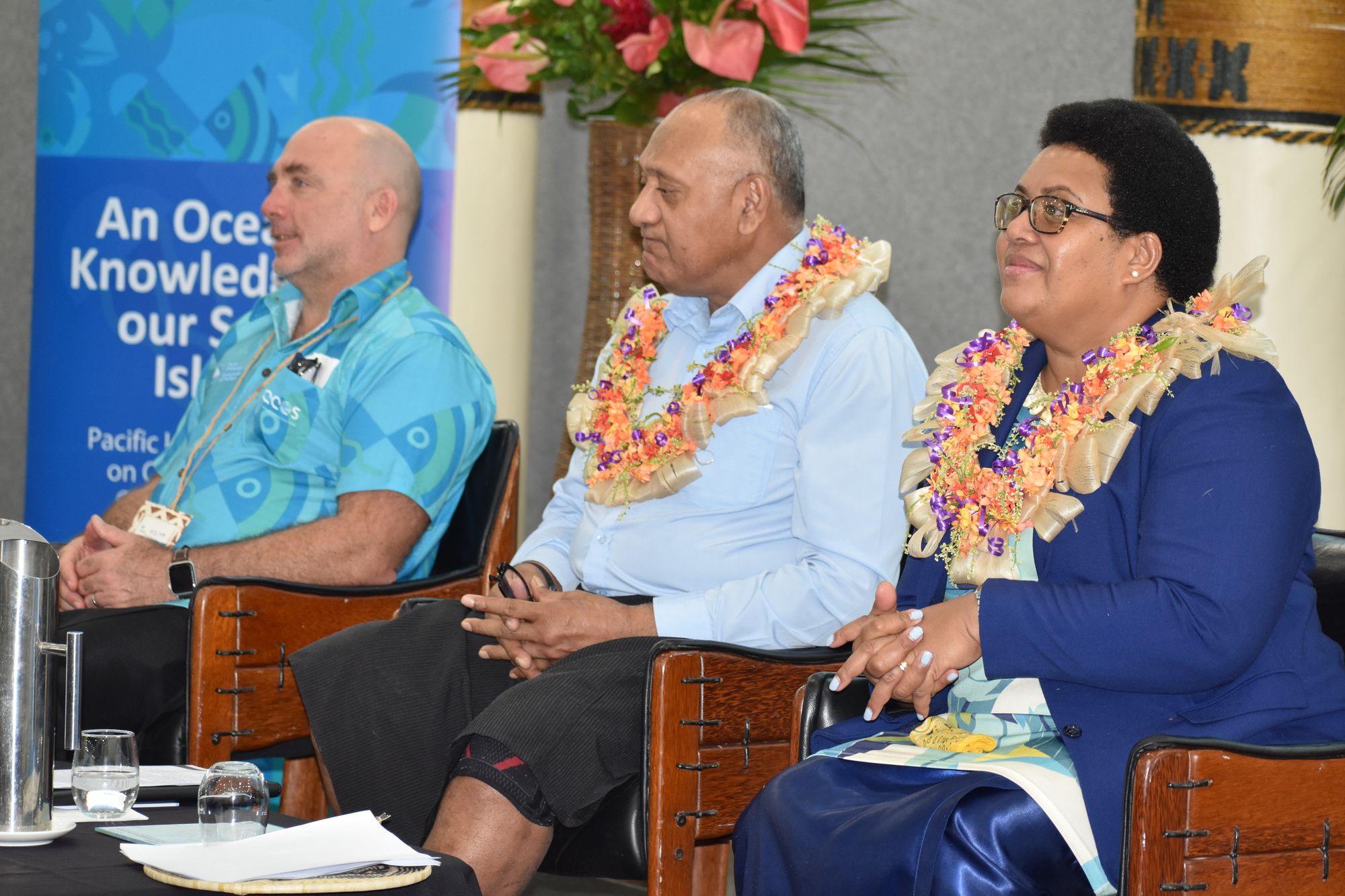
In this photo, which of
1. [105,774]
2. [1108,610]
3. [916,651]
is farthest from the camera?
[916,651]

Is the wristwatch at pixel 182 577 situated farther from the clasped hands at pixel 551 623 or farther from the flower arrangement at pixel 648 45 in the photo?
the flower arrangement at pixel 648 45

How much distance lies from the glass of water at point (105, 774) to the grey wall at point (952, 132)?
10.2 ft

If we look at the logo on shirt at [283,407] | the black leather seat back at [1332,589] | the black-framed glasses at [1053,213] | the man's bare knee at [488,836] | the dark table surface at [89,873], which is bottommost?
the man's bare knee at [488,836]

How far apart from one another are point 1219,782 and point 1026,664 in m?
0.31

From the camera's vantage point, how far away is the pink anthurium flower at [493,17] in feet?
11.5

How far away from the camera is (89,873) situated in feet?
5.23

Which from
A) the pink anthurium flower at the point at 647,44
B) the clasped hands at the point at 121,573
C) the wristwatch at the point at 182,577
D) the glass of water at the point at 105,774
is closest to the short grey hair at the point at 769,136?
the pink anthurium flower at the point at 647,44

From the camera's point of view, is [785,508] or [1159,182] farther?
[785,508]

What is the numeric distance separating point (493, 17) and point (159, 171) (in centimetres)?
163

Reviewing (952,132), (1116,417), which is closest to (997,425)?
(1116,417)

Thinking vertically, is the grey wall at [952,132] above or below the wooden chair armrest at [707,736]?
above

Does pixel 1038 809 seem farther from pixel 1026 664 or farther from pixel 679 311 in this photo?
pixel 679 311

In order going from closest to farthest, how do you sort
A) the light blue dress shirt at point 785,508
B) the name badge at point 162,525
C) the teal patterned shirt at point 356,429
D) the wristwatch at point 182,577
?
the light blue dress shirt at point 785,508 → the wristwatch at point 182,577 → the teal patterned shirt at point 356,429 → the name badge at point 162,525

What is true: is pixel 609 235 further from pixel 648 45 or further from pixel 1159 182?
pixel 1159 182
